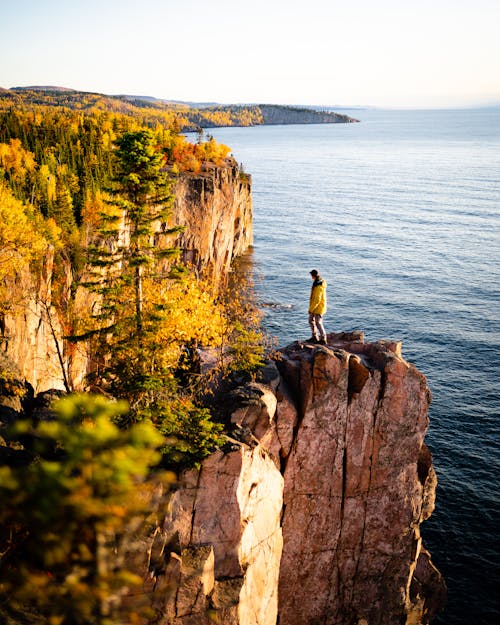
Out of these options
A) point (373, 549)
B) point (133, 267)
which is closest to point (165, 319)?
point (133, 267)

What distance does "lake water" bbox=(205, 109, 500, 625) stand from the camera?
116ft

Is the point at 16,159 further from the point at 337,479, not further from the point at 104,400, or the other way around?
the point at 337,479

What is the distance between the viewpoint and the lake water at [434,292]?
35.5 metres

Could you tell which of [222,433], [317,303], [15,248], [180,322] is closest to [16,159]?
[15,248]

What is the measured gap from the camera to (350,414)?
26375mm

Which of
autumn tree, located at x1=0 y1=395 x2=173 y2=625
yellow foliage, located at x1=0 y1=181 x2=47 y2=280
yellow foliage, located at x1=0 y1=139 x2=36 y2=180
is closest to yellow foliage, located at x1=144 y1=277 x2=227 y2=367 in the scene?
yellow foliage, located at x1=0 y1=181 x2=47 y2=280

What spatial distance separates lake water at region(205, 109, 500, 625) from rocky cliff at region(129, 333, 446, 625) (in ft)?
26.5

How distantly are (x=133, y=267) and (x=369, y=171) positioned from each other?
160 m

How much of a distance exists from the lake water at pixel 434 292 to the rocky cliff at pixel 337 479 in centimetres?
807

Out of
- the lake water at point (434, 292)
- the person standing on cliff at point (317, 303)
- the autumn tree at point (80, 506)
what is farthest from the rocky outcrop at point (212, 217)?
the autumn tree at point (80, 506)

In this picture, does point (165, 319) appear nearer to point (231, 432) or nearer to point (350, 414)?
point (231, 432)

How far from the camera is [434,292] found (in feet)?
227

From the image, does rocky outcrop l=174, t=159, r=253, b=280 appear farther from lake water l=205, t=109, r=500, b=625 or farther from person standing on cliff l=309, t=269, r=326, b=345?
person standing on cliff l=309, t=269, r=326, b=345

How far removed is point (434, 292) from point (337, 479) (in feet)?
161
